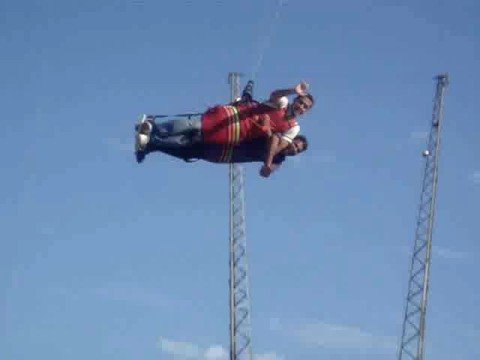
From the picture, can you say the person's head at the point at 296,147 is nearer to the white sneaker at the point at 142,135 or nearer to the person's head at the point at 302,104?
the person's head at the point at 302,104

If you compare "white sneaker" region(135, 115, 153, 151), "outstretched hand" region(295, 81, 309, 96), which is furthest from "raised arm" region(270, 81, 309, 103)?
"white sneaker" region(135, 115, 153, 151)

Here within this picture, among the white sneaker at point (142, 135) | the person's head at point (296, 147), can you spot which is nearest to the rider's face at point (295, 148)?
the person's head at point (296, 147)

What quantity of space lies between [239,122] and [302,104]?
42.2 inches

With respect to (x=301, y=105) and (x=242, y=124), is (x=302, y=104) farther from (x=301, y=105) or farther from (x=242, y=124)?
(x=242, y=124)

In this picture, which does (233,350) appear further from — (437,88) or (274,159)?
(274,159)

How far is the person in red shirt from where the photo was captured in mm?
16062

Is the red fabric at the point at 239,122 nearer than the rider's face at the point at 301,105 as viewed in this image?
No

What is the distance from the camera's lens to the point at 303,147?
16.7 metres

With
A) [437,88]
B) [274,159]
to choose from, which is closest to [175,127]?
[274,159]

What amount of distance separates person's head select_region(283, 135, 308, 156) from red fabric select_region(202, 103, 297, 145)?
39 cm

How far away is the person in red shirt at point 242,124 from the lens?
1606 cm

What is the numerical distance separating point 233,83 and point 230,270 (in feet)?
25.8

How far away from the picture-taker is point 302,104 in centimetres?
1602

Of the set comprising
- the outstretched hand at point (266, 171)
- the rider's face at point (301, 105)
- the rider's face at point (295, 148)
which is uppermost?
the rider's face at point (301, 105)
